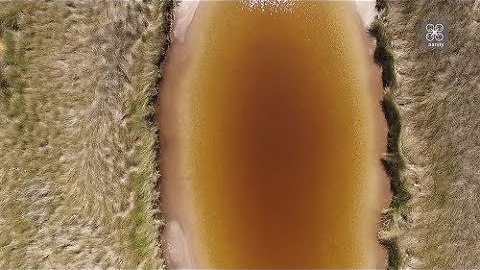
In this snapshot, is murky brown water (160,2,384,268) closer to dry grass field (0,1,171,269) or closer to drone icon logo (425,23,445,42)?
dry grass field (0,1,171,269)

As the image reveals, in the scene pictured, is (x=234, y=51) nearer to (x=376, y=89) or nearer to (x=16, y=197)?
(x=376, y=89)

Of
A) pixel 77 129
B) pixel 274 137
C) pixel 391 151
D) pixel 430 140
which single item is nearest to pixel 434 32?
pixel 430 140

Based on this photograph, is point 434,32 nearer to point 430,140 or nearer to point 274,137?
point 430,140

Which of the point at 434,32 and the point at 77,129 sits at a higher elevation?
the point at 434,32

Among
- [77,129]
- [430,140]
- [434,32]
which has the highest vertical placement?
[434,32]

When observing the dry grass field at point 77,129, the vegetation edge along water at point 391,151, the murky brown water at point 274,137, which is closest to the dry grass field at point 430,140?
the vegetation edge along water at point 391,151

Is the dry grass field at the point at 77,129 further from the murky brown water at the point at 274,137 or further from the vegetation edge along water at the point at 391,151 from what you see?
the vegetation edge along water at the point at 391,151

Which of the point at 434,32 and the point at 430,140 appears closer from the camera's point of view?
the point at 434,32

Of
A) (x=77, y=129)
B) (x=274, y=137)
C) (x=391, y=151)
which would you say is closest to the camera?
(x=77, y=129)

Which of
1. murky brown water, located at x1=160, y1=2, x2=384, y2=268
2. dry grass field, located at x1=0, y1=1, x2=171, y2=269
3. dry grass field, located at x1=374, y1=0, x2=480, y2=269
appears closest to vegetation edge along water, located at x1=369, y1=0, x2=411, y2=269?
dry grass field, located at x1=374, y1=0, x2=480, y2=269

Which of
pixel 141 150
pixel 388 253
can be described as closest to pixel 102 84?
pixel 141 150
